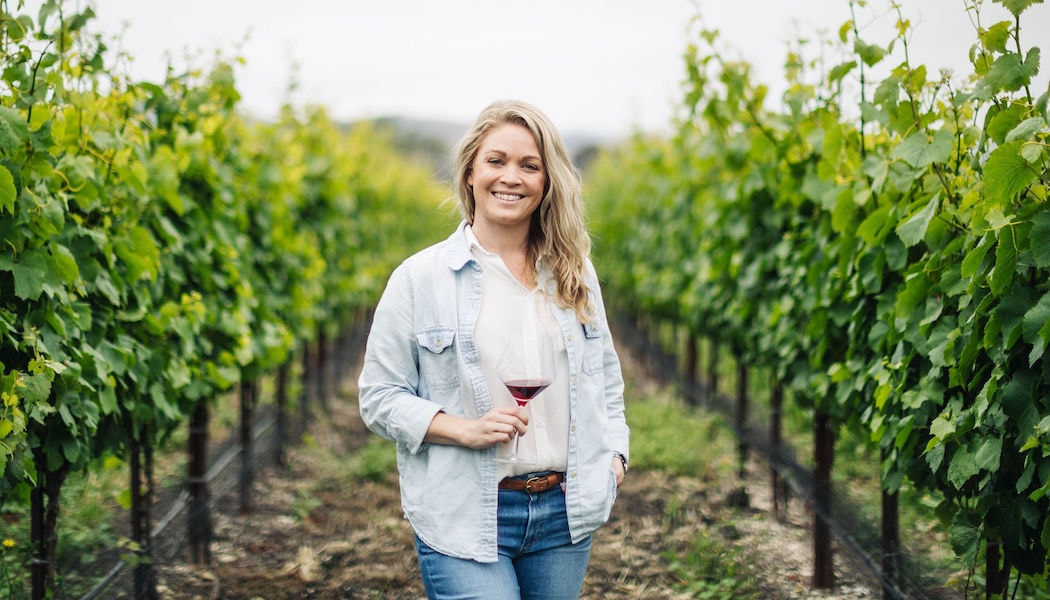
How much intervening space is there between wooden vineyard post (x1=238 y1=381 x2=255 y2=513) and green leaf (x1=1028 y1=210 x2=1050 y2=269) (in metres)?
4.87

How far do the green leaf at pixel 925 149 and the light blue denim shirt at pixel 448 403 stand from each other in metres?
1.32

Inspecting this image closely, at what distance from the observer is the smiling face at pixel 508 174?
2.57m

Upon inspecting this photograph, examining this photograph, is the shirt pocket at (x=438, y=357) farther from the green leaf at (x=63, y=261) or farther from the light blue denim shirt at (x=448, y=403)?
the green leaf at (x=63, y=261)

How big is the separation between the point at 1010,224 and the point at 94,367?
9.50 ft

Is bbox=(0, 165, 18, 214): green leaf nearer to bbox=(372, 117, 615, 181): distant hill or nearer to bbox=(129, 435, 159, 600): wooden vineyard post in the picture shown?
bbox=(129, 435, 159, 600): wooden vineyard post

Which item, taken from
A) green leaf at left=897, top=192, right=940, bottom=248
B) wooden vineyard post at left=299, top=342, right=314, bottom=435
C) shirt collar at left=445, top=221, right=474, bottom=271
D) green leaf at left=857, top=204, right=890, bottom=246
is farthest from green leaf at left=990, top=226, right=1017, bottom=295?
wooden vineyard post at left=299, top=342, right=314, bottom=435

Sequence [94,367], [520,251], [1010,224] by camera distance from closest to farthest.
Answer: [1010,224]
[520,251]
[94,367]

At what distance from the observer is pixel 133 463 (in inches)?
166

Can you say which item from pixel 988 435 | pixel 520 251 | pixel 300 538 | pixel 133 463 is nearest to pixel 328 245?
pixel 300 538

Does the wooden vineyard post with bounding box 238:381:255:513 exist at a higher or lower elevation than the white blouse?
lower

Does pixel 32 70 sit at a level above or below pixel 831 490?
above

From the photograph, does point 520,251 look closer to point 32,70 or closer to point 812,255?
point 32,70

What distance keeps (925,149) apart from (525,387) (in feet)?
5.43

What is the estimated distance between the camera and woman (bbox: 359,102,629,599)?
2428mm
